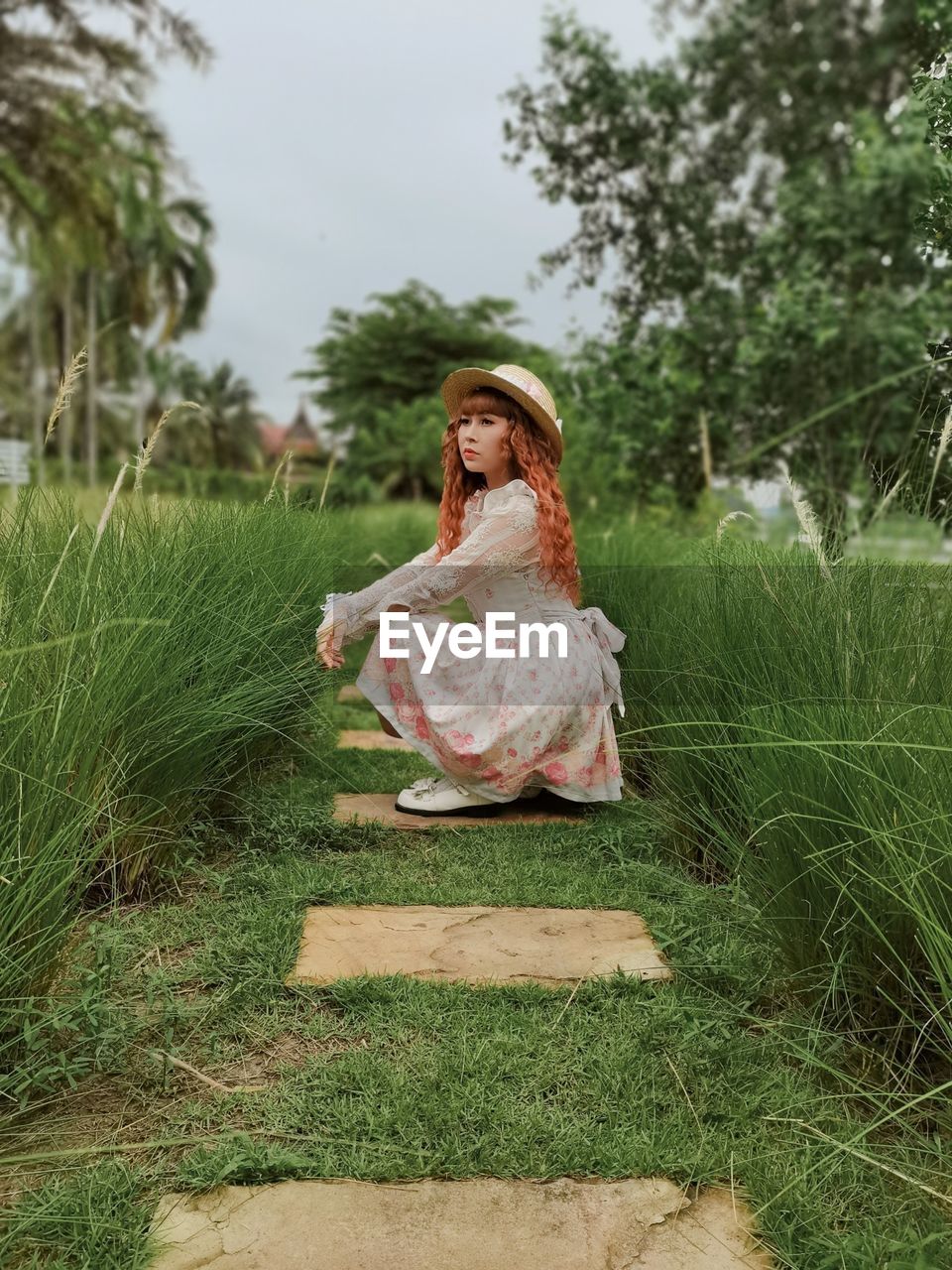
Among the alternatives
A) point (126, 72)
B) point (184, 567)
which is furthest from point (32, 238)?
point (184, 567)

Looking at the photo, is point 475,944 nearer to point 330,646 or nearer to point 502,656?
point 330,646

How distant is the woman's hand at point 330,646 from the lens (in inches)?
117

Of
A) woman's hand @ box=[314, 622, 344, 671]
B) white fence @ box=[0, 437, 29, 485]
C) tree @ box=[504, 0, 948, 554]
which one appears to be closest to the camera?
white fence @ box=[0, 437, 29, 485]

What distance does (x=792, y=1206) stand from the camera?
146cm

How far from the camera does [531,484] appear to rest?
328 centimetres

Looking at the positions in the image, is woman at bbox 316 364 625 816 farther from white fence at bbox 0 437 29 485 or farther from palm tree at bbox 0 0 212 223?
palm tree at bbox 0 0 212 223

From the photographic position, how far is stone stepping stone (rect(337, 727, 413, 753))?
4.23 m

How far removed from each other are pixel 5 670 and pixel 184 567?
0.98 meters

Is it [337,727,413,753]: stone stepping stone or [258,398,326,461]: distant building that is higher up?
[258,398,326,461]: distant building

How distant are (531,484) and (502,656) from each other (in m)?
0.53

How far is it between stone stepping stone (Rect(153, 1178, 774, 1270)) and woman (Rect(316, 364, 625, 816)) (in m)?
1.76

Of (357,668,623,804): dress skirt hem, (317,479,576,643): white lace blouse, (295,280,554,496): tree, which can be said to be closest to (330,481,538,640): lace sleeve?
(317,479,576,643): white lace blouse

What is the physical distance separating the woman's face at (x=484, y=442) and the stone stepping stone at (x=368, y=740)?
121cm

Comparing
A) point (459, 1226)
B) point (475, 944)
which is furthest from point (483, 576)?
point (459, 1226)
